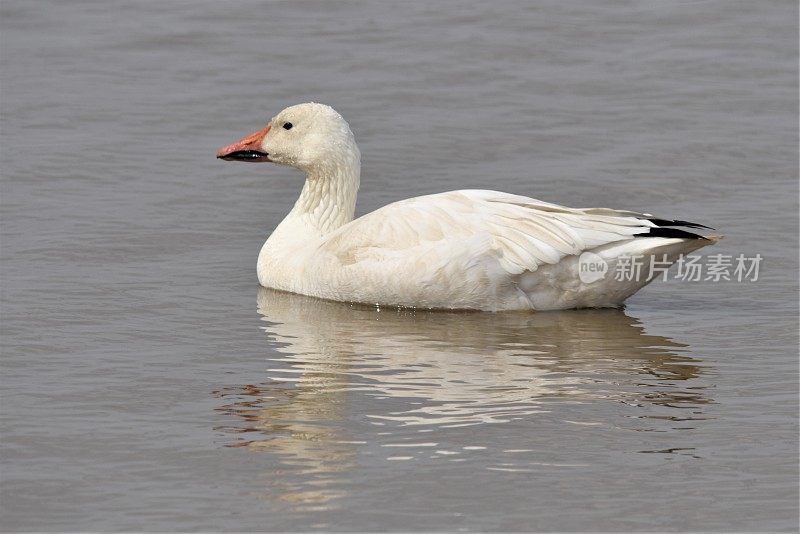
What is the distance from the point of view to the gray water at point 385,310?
6.86 metres

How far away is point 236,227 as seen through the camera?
12438mm

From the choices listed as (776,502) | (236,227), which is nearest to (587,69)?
(236,227)

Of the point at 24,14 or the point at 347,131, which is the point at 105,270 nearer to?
the point at 347,131

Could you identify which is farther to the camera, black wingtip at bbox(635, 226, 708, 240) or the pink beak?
the pink beak

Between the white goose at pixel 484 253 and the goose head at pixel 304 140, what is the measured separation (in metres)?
0.78

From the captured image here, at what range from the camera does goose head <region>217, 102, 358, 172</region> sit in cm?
1133

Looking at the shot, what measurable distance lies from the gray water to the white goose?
0.17m

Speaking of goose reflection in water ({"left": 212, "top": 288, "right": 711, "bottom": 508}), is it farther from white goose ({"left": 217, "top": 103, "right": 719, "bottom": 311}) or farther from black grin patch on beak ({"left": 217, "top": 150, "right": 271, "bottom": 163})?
black grin patch on beak ({"left": 217, "top": 150, "right": 271, "bottom": 163})

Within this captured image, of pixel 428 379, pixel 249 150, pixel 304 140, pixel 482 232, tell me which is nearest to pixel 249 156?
pixel 249 150

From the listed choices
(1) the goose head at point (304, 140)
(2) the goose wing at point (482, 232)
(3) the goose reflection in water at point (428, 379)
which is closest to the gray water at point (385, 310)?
(3) the goose reflection in water at point (428, 379)

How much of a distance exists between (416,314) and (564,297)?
0.98 m

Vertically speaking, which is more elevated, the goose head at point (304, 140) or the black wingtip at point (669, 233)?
the goose head at point (304, 140)

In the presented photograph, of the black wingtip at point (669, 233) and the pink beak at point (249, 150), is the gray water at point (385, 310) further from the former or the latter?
the pink beak at point (249, 150)

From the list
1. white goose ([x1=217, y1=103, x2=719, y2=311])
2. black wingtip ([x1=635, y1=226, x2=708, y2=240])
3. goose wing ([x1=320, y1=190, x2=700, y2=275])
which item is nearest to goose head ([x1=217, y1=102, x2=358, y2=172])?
white goose ([x1=217, y1=103, x2=719, y2=311])
